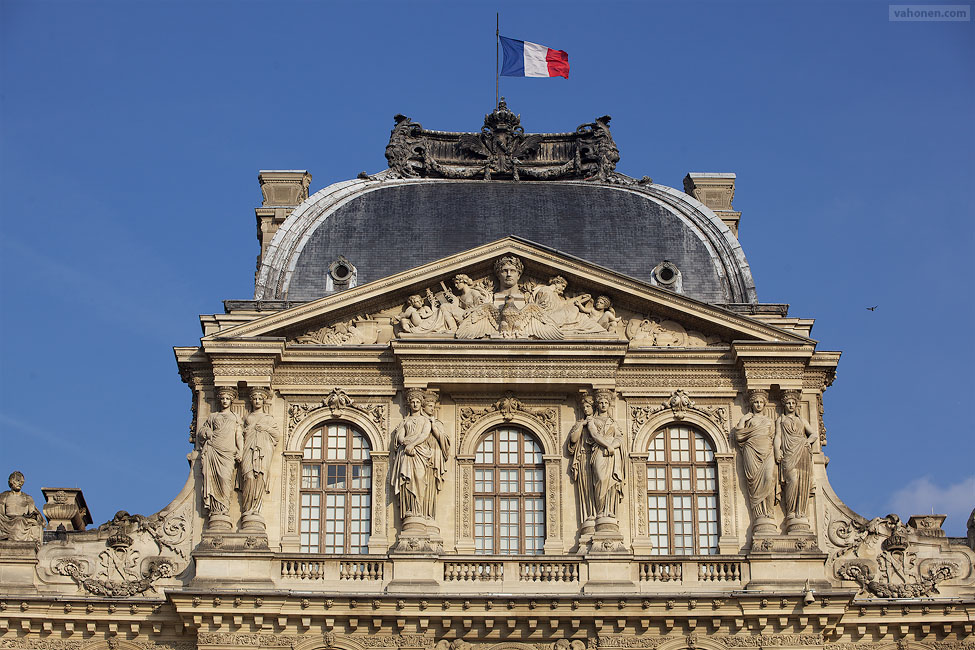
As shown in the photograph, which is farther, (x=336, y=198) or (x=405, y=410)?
(x=336, y=198)

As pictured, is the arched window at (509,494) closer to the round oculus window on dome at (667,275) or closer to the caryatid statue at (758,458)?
the caryatid statue at (758,458)

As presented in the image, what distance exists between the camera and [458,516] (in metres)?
37.6

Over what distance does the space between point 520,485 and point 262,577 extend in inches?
211

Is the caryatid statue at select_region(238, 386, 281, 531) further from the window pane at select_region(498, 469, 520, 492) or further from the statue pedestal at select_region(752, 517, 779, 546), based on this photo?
the statue pedestal at select_region(752, 517, 779, 546)

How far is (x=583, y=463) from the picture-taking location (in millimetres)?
37656

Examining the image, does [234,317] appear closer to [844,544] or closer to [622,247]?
[622,247]

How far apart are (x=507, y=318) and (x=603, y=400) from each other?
247 centimetres

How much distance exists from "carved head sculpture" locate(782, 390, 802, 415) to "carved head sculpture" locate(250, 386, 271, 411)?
10.0 metres

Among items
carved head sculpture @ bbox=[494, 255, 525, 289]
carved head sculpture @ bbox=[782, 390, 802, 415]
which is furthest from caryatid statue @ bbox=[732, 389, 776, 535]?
carved head sculpture @ bbox=[494, 255, 525, 289]

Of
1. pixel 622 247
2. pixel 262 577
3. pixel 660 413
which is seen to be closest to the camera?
pixel 262 577

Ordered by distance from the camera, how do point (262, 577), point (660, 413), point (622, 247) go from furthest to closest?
point (622, 247) → point (660, 413) → point (262, 577)

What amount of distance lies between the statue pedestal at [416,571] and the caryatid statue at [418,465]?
0.68 meters

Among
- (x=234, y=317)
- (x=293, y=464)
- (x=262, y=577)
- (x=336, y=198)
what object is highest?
(x=336, y=198)

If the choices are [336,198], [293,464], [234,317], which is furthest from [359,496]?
[336,198]
